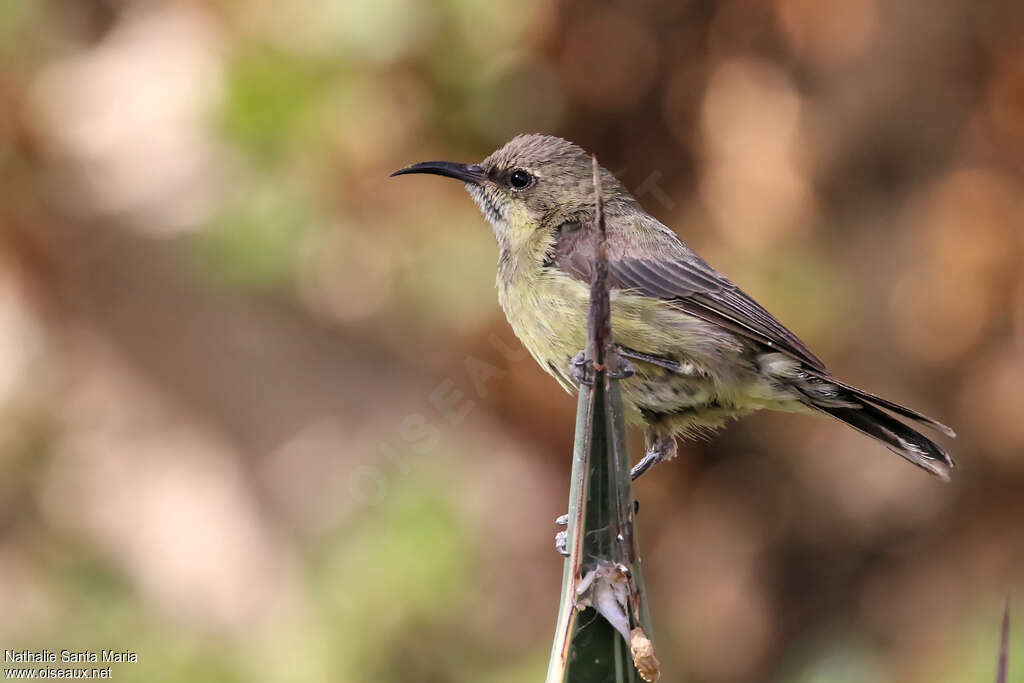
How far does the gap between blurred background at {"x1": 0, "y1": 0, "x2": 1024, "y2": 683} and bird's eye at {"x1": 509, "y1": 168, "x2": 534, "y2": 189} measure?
3.35ft

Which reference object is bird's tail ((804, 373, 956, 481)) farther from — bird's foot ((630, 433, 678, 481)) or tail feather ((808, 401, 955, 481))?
bird's foot ((630, 433, 678, 481))

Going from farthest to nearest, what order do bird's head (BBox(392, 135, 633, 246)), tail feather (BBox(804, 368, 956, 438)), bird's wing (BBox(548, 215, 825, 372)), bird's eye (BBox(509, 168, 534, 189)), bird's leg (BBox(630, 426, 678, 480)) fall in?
bird's eye (BBox(509, 168, 534, 189)) < bird's head (BBox(392, 135, 633, 246)) < bird's leg (BBox(630, 426, 678, 480)) < bird's wing (BBox(548, 215, 825, 372)) < tail feather (BBox(804, 368, 956, 438))

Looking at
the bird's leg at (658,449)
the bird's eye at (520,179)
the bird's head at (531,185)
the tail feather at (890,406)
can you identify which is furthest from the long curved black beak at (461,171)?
the tail feather at (890,406)

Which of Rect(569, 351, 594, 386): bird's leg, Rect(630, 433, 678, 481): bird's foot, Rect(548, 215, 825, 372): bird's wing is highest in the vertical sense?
Rect(548, 215, 825, 372): bird's wing

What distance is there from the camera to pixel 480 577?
513cm

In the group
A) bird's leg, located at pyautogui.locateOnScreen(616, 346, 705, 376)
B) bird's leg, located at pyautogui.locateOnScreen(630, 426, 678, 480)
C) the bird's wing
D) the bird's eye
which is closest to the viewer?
Answer: bird's leg, located at pyautogui.locateOnScreen(616, 346, 705, 376)

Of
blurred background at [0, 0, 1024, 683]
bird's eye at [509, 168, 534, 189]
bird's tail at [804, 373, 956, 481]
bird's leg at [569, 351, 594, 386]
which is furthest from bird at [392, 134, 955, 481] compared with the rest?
blurred background at [0, 0, 1024, 683]

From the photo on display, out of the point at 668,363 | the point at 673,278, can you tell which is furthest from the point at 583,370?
the point at 673,278

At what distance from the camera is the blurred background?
5.40 metres

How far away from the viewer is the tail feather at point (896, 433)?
356 centimetres

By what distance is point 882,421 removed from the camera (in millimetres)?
3709

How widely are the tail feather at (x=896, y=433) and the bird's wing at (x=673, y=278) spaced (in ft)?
0.65

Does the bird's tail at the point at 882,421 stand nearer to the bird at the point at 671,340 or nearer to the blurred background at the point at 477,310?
the bird at the point at 671,340

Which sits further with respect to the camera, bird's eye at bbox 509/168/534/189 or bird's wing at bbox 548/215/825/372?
bird's eye at bbox 509/168/534/189
